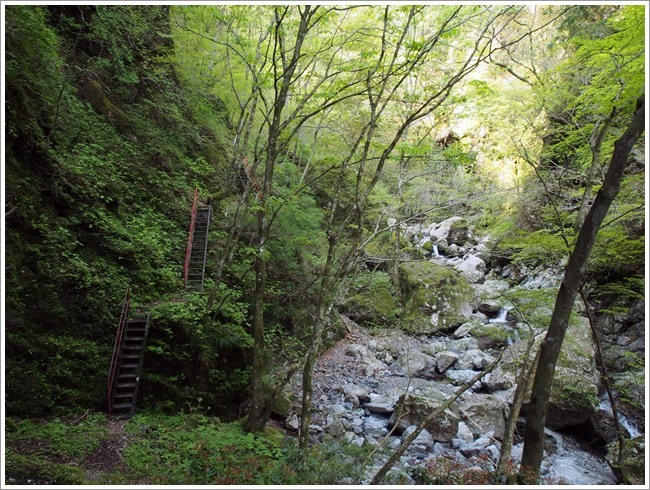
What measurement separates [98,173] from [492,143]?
57.6 feet

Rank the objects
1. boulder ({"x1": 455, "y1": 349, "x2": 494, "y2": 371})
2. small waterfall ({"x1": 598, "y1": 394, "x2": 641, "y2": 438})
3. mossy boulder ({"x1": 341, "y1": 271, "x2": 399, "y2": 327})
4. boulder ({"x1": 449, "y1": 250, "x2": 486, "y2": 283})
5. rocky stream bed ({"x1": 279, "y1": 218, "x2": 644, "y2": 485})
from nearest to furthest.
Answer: rocky stream bed ({"x1": 279, "y1": 218, "x2": 644, "y2": 485}), small waterfall ({"x1": 598, "y1": 394, "x2": 641, "y2": 438}), boulder ({"x1": 455, "y1": 349, "x2": 494, "y2": 371}), mossy boulder ({"x1": 341, "y1": 271, "x2": 399, "y2": 327}), boulder ({"x1": 449, "y1": 250, "x2": 486, "y2": 283})

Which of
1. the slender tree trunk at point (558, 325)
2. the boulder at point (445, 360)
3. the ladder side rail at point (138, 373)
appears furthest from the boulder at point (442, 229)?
the ladder side rail at point (138, 373)

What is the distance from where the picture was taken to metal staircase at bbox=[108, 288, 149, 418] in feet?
19.2

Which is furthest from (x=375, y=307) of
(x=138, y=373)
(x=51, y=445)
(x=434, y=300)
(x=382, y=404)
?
(x=51, y=445)

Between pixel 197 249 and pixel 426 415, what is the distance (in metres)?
6.78

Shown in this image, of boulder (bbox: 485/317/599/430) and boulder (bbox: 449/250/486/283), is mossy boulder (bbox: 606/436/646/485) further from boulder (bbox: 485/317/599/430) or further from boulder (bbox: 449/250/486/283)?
boulder (bbox: 449/250/486/283)

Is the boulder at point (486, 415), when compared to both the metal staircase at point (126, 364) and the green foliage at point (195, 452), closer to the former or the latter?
the green foliage at point (195, 452)

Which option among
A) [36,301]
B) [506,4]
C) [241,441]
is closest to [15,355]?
[36,301]

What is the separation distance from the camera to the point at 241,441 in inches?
214

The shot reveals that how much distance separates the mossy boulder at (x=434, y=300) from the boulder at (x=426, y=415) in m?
5.38

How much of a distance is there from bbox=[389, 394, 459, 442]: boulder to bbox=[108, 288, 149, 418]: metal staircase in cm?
492

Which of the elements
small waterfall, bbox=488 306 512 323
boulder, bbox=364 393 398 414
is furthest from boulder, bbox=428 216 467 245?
boulder, bbox=364 393 398 414

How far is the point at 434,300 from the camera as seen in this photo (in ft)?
45.3

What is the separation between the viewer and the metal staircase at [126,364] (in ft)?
19.2
